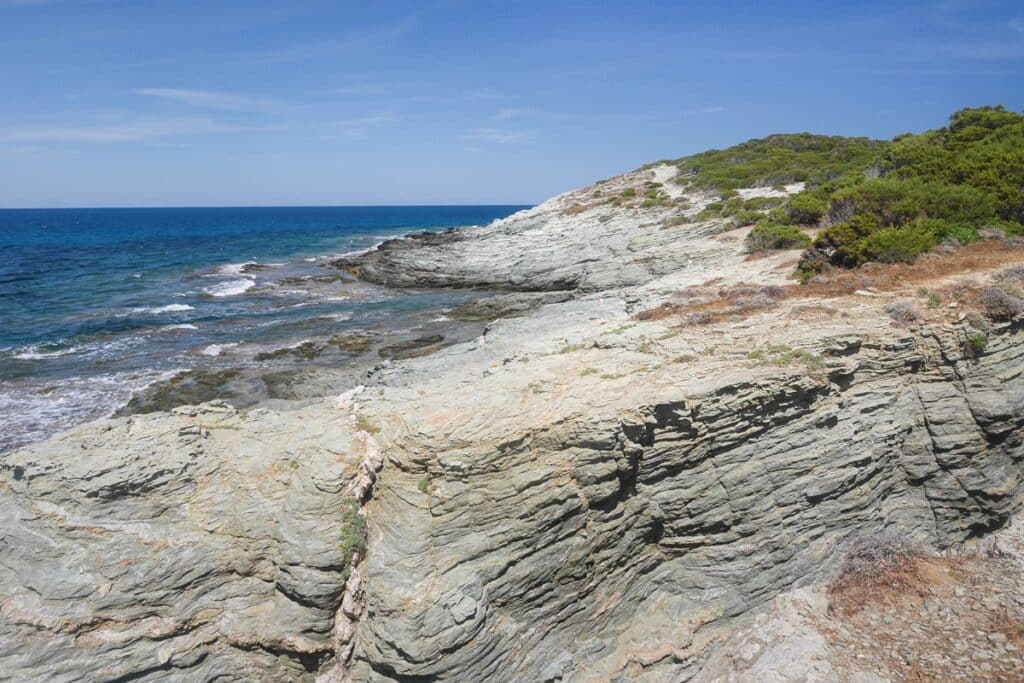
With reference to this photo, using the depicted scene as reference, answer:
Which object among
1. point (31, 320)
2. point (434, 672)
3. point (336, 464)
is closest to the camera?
point (434, 672)

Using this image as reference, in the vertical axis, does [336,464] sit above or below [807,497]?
above

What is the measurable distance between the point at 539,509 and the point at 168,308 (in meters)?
38.2

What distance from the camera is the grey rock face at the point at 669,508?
30.6 ft

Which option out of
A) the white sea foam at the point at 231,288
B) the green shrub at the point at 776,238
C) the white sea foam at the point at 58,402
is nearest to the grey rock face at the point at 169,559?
the white sea foam at the point at 58,402

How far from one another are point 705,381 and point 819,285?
758cm

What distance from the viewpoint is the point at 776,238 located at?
81.3 ft

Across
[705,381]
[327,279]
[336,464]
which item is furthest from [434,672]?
[327,279]

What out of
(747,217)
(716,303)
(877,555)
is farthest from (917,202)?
(877,555)

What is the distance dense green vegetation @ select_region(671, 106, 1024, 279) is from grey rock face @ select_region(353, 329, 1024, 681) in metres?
5.96

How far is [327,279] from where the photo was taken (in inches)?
2056

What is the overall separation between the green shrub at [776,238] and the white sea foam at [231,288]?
123ft

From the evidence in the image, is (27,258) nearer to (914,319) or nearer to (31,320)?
Answer: (31,320)

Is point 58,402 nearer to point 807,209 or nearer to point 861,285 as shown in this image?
point 861,285

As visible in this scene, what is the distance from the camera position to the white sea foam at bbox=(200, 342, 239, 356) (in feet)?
92.1
